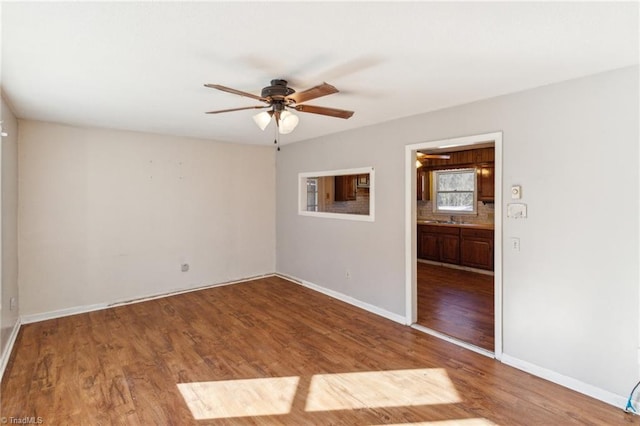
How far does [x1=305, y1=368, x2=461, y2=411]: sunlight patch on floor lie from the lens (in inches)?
93.8

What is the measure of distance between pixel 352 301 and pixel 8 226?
3944 mm

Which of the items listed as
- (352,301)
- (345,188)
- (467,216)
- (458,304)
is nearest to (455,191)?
(467,216)

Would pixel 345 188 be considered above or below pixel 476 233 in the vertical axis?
above

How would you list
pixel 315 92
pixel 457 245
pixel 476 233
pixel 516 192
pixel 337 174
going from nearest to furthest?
pixel 315 92 → pixel 516 192 → pixel 337 174 → pixel 476 233 → pixel 457 245

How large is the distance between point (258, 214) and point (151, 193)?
5.86 ft

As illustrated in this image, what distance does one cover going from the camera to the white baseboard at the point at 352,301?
393 cm

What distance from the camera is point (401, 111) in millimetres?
3541

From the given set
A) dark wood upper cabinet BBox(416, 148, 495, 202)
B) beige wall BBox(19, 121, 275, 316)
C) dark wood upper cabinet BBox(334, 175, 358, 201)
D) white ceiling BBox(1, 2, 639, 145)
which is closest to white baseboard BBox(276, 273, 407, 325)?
beige wall BBox(19, 121, 275, 316)

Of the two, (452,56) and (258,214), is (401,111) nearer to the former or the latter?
(452,56)

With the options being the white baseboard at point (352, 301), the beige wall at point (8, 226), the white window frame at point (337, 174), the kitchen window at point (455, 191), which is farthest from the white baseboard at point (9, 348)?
the kitchen window at point (455, 191)

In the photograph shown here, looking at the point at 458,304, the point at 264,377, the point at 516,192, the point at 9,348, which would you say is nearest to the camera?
the point at 264,377

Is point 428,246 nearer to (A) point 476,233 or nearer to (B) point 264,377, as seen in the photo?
(A) point 476,233

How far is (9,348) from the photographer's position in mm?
3113

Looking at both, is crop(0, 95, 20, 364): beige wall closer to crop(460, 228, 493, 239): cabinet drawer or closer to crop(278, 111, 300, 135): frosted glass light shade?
crop(278, 111, 300, 135): frosted glass light shade
